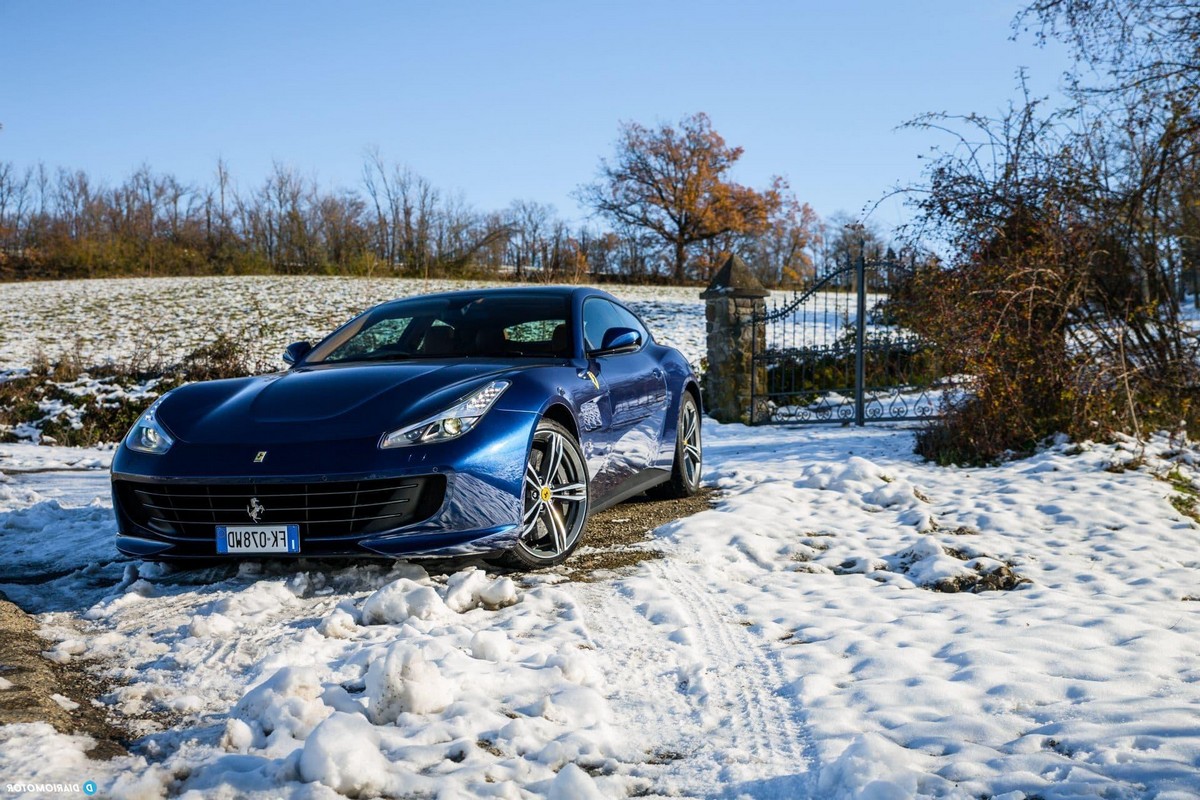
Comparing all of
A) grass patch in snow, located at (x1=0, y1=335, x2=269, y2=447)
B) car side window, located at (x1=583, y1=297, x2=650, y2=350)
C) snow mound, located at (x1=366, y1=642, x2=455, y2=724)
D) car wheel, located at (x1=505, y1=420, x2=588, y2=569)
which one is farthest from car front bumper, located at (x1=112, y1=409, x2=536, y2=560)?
grass patch in snow, located at (x1=0, y1=335, x2=269, y2=447)

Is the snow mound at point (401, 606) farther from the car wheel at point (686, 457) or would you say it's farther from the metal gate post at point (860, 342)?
the metal gate post at point (860, 342)

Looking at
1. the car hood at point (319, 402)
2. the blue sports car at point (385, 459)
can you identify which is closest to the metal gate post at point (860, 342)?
the blue sports car at point (385, 459)

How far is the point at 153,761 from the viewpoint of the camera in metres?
2.54

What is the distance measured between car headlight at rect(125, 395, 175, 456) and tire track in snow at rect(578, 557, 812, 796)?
1.95 m

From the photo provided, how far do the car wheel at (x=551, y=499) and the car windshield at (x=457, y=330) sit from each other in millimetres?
696

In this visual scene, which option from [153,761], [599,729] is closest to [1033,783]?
[599,729]

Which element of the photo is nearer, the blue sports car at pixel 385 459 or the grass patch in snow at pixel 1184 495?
the blue sports car at pixel 385 459

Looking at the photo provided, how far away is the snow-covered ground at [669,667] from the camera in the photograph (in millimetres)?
2426

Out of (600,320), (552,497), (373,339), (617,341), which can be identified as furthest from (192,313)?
(552,497)

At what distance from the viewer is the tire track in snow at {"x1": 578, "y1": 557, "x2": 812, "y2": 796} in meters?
2.53

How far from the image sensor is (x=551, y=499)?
15.2 ft

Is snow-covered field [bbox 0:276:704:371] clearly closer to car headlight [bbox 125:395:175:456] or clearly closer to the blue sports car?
car headlight [bbox 125:395:175:456]

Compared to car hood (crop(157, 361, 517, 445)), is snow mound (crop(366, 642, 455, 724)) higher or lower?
lower

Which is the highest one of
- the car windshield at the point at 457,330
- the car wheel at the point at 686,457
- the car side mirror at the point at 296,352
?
the car windshield at the point at 457,330
